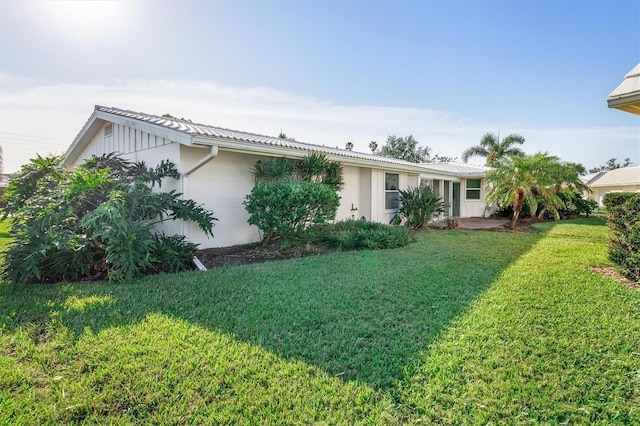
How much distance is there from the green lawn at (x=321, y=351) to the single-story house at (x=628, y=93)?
2823 mm

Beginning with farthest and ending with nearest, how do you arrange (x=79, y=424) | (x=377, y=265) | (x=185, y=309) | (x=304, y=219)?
(x=304, y=219)
(x=377, y=265)
(x=185, y=309)
(x=79, y=424)

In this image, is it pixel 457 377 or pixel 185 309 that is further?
pixel 185 309

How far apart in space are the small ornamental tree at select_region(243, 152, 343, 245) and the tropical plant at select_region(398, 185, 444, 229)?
467cm

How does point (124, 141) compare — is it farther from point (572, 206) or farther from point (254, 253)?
point (572, 206)

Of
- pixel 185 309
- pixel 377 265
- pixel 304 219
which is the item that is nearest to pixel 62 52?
pixel 304 219

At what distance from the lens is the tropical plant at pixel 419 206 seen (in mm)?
12461

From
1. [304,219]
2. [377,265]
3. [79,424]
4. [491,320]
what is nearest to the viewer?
[79,424]

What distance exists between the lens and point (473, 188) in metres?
19.8

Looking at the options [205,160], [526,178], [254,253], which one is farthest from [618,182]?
[205,160]

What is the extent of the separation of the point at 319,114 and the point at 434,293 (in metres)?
15.7

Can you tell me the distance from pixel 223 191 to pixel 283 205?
1.82m

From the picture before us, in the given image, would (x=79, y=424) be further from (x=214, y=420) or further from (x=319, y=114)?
(x=319, y=114)

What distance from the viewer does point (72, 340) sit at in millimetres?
3195

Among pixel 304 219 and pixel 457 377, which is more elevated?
pixel 304 219
